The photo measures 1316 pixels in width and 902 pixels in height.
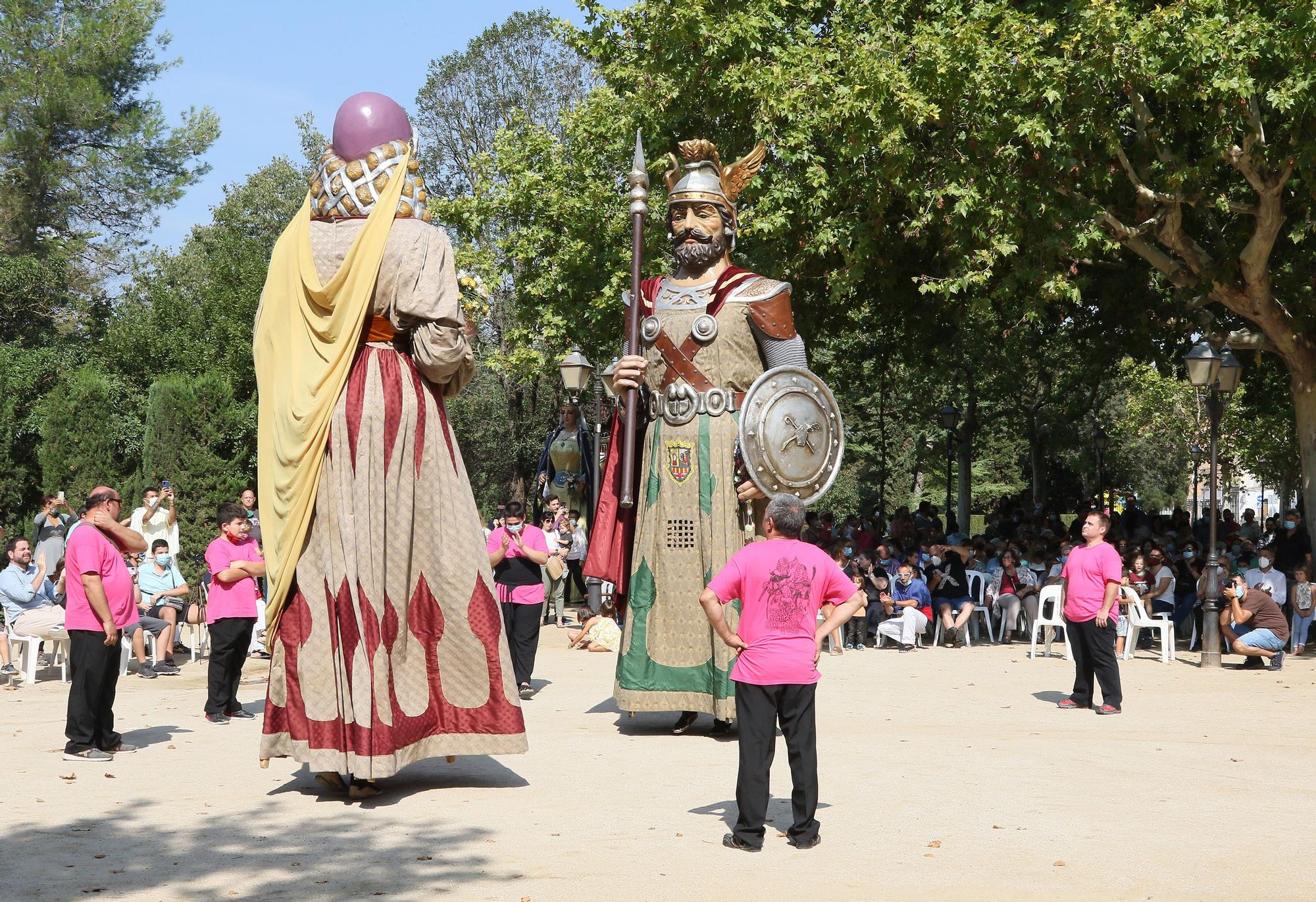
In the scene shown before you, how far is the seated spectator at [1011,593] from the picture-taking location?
57.9 ft

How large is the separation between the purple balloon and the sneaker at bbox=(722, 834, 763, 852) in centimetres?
376

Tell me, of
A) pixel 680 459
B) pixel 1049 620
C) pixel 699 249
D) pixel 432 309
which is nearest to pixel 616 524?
pixel 680 459

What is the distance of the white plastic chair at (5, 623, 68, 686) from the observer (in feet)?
41.8

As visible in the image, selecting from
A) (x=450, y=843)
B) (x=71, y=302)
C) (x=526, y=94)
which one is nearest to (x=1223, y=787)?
(x=450, y=843)

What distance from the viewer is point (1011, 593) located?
58.4ft

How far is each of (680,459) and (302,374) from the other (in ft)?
9.06

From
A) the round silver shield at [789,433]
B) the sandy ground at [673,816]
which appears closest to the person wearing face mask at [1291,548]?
the sandy ground at [673,816]

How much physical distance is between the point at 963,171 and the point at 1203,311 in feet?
14.1

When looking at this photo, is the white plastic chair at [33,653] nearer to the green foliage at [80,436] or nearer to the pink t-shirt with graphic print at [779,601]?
the pink t-shirt with graphic print at [779,601]

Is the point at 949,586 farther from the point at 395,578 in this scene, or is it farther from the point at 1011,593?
the point at 395,578

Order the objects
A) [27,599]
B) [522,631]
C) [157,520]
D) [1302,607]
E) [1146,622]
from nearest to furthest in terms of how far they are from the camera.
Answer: [522,631] → [27,599] → [1146,622] → [157,520] → [1302,607]

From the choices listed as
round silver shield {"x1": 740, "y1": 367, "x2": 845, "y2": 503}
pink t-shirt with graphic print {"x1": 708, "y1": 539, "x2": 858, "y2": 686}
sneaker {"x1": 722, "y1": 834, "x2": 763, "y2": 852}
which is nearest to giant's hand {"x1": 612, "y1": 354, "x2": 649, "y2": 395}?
round silver shield {"x1": 740, "y1": 367, "x2": 845, "y2": 503}

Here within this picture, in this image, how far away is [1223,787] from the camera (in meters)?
7.47

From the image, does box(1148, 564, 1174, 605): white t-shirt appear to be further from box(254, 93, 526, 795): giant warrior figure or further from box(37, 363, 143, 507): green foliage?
box(37, 363, 143, 507): green foliage
